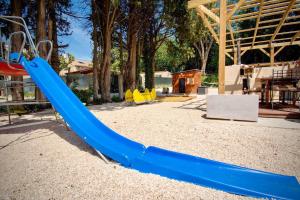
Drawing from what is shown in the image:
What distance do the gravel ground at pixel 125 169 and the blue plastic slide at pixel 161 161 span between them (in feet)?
0.37

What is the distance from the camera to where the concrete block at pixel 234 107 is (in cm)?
545

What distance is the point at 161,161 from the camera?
2.60 m

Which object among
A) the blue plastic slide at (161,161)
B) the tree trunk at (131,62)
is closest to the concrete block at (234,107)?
the blue plastic slide at (161,161)

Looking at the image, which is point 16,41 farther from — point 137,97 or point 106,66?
point 137,97

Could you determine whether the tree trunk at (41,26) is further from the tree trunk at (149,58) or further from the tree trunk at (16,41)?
the tree trunk at (149,58)

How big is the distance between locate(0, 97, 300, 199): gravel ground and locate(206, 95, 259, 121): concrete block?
368 millimetres

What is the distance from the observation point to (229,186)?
2059mm

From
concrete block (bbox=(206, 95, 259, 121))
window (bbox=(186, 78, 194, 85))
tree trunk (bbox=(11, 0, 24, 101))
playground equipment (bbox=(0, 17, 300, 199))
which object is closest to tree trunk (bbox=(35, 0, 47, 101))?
tree trunk (bbox=(11, 0, 24, 101))

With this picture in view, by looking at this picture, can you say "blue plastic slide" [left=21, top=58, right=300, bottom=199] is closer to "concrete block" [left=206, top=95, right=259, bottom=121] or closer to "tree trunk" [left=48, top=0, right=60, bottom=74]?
"concrete block" [left=206, top=95, right=259, bottom=121]

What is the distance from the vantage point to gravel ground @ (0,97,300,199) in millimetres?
2135

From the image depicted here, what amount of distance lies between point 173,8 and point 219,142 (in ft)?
44.7

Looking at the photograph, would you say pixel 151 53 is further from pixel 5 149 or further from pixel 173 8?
pixel 5 149

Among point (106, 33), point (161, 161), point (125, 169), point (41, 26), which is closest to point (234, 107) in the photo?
point (161, 161)

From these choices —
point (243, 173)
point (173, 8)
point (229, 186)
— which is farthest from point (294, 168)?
point (173, 8)
